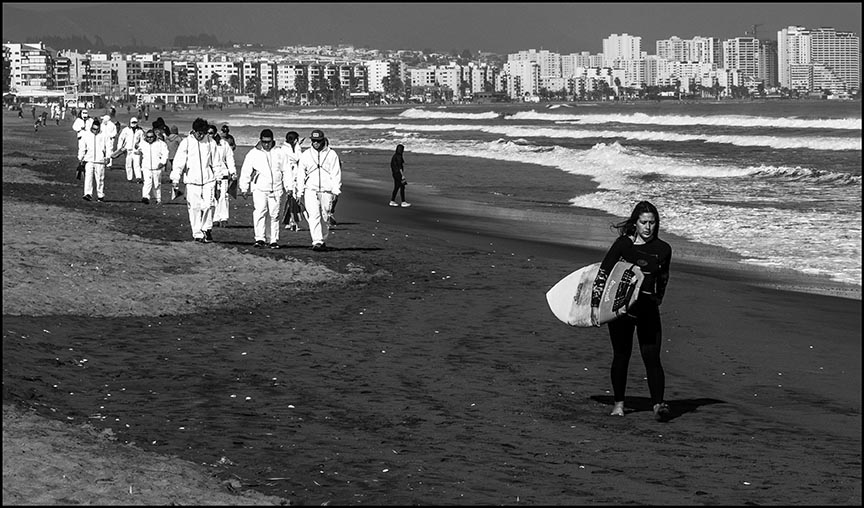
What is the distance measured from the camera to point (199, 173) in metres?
17.2

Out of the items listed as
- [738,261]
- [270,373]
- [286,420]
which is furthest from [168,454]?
[738,261]

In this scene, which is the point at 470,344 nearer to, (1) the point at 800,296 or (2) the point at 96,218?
(1) the point at 800,296

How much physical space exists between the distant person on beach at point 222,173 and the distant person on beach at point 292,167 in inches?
33.3

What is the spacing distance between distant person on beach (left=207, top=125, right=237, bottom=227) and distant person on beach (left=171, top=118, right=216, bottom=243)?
88 mm

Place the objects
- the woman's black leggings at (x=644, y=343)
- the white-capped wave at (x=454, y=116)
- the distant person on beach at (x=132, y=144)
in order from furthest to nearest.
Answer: the white-capped wave at (x=454, y=116) → the distant person on beach at (x=132, y=144) → the woman's black leggings at (x=644, y=343)

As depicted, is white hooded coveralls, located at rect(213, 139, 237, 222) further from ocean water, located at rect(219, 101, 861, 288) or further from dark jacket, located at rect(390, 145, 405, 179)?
ocean water, located at rect(219, 101, 861, 288)

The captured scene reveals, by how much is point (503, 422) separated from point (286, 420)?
1410 mm

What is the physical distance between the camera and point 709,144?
217 feet

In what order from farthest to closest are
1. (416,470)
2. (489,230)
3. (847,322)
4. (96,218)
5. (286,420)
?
(489,230) < (96,218) < (847,322) < (286,420) < (416,470)

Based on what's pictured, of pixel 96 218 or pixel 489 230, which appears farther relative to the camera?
pixel 489 230

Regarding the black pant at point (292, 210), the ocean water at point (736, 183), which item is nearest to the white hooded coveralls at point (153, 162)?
the black pant at point (292, 210)

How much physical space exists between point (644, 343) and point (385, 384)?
212 cm

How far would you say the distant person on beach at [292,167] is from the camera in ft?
56.7

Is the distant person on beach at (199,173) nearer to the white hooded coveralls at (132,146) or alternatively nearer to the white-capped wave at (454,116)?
the white hooded coveralls at (132,146)
